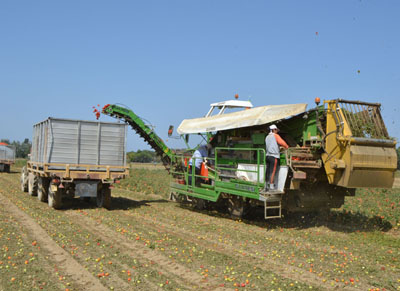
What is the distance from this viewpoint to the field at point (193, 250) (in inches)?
244

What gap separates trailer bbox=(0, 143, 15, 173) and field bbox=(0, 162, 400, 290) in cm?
2184

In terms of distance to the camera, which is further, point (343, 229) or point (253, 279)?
point (343, 229)

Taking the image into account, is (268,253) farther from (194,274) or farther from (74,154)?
(74,154)

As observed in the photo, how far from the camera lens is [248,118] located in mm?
11289

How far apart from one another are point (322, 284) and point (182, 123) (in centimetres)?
983

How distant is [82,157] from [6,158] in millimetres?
23255

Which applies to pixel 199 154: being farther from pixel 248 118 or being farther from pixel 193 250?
pixel 193 250

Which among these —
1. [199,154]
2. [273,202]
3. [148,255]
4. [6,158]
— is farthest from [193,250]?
[6,158]

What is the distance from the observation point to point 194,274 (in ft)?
21.5

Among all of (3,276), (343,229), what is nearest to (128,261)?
(3,276)

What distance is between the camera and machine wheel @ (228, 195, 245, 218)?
11.6m

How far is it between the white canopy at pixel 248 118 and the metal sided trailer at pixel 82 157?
274 centimetres

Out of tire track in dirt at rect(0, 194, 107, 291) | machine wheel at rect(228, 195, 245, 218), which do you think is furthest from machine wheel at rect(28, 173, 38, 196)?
machine wheel at rect(228, 195, 245, 218)

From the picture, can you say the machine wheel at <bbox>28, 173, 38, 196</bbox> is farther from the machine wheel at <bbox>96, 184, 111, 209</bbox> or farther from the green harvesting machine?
the green harvesting machine
